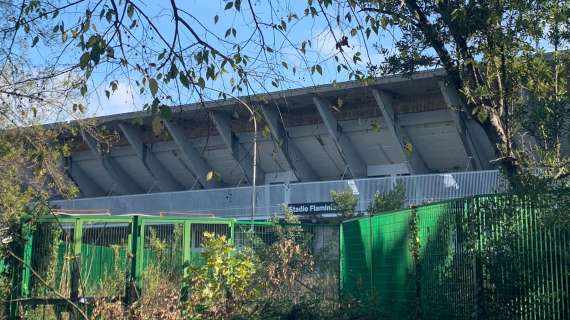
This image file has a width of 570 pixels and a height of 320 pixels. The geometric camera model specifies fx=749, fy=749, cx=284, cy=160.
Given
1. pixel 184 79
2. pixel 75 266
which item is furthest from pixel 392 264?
pixel 184 79

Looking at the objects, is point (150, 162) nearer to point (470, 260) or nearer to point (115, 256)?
point (115, 256)

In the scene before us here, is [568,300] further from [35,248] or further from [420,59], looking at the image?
[35,248]

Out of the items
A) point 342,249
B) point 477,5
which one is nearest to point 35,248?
point 342,249

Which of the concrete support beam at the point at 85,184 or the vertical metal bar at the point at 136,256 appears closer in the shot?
the vertical metal bar at the point at 136,256

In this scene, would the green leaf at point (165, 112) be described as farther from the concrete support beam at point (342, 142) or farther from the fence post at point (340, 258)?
the concrete support beam at point (342, 142)

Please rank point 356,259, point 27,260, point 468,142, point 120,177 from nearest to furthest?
point 27,260 → point 356,259 → point 468,142 → point 120,177

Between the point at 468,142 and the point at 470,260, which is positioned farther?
the point at 468,142

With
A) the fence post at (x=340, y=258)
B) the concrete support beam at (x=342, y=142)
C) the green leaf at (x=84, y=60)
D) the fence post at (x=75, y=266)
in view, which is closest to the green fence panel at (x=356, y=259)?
the fence post at (x=340, y=258)

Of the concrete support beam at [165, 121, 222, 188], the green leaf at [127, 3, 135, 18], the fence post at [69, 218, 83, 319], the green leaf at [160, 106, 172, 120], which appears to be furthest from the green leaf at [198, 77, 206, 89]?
the concrete support beam at [165, 121, 222, 188]

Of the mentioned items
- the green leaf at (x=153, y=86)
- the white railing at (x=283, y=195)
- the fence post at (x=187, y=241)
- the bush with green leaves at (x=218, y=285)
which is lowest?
the bush with green leaves at (x=218, y=285)

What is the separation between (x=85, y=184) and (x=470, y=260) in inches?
1680

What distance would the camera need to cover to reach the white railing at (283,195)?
30.8 m

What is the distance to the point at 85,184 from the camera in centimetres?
4916

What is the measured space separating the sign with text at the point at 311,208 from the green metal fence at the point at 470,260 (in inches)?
888
